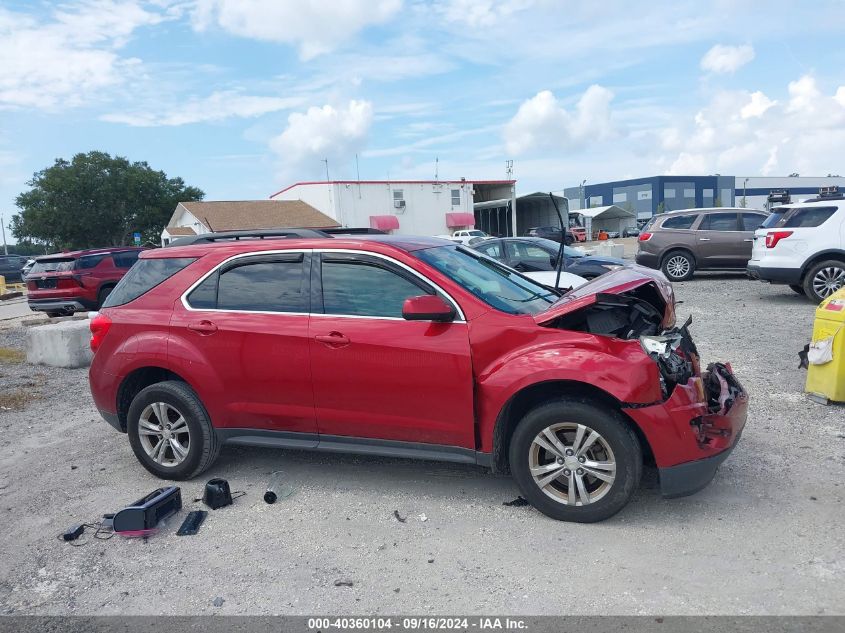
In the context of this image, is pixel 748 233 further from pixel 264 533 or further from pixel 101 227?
pixel 101 227

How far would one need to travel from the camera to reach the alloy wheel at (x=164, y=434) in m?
4.73

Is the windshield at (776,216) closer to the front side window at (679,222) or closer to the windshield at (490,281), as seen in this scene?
the front side window at (679,222)

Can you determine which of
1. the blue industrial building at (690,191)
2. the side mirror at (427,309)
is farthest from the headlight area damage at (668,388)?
the blue industrial building at (690,191)

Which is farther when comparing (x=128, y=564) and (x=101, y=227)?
(x=101, y=227)

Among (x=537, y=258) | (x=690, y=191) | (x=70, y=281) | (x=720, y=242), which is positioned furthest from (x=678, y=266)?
(x=690, y=191)

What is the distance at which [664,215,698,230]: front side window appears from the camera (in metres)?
15.5

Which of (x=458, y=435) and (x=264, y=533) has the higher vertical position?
(x=458, y=435)

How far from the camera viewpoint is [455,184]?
5694 centimetres

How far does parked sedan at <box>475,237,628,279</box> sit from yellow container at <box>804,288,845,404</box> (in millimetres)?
6258

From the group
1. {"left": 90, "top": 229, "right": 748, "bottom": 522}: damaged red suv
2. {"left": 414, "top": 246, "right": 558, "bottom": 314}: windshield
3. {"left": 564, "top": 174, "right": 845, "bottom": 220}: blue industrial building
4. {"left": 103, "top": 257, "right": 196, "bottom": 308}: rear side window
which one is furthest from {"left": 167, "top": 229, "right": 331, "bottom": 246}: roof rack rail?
{"left": 564, "top": 174, "right": 845, "bottom": 220}: blue industrial building

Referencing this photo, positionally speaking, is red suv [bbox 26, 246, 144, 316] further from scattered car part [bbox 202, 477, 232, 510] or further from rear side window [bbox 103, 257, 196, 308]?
scattered car part [bbox 202, 477, 232, 510]

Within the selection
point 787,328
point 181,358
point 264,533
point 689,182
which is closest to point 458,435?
point 264,533

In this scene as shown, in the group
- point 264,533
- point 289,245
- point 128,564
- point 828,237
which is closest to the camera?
point 128,564

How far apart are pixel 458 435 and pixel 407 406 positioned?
1.22 ft
